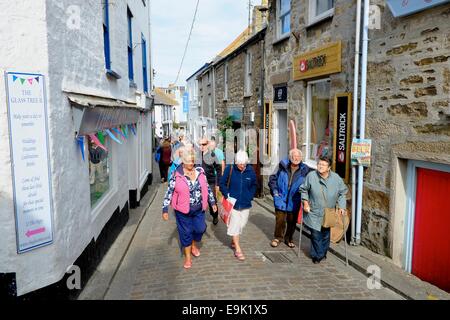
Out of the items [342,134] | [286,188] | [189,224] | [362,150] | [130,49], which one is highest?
[130,49]

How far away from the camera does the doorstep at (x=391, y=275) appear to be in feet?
14.4

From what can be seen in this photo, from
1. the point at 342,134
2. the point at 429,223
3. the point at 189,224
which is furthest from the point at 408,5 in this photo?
the point at 189,224

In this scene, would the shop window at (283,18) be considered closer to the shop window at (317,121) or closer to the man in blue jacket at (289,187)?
the shop window at (317,121)

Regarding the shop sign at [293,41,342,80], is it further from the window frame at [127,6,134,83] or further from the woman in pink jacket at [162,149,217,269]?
the window frame at [127,6,134,83]

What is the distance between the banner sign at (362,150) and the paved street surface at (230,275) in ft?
5.16

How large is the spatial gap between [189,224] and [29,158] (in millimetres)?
2413

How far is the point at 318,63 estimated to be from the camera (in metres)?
7.36

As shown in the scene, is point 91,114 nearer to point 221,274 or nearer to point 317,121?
point 221,274

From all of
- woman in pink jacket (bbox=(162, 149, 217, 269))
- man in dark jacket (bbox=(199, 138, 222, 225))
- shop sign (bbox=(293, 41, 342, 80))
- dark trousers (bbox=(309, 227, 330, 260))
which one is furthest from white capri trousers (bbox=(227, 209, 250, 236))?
shop sign (bbox=(293, 41, 342, 80))

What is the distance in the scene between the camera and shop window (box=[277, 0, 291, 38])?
9.21 m

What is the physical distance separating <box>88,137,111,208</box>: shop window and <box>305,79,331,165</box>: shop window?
4186 mm
